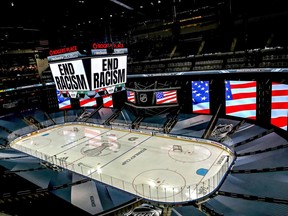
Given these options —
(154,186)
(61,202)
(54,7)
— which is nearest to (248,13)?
(54,7)

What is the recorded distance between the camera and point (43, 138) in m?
17.8

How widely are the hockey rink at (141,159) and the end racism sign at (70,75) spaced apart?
4.52 meters

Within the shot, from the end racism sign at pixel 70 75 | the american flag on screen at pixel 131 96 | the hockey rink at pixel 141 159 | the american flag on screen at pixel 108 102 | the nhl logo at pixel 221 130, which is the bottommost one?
the hockey rink at pixel 141 159

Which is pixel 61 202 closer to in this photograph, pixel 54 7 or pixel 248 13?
pixel 54 7

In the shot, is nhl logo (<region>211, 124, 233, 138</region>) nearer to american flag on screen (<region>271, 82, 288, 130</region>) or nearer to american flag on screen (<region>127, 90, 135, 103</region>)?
american flag on screen (<region>271, 82, 288, 130</region>)

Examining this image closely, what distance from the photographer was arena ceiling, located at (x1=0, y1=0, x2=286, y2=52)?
11.6 metres

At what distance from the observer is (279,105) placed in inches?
488

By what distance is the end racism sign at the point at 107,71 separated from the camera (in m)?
8.73

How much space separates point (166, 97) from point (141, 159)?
6950mm

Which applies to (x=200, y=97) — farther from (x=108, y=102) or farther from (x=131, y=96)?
(x=108, y=102)

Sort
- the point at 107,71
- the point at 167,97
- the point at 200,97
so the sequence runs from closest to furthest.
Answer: the point at 107,71, the point at 200,97, the point at 167,97

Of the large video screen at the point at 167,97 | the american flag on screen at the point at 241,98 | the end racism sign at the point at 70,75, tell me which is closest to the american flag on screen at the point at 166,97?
the large video screen at the point at 167,97

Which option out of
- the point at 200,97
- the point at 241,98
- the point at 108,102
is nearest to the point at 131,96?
the point at 108,102

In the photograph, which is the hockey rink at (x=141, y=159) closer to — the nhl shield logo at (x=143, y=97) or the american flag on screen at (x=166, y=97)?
the nhl shield logo at (x=143, y=97)
